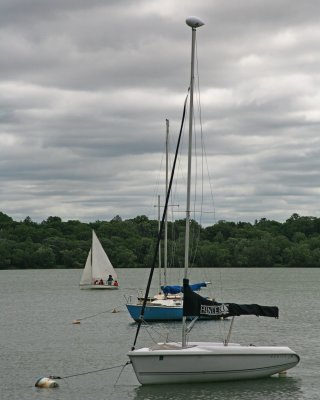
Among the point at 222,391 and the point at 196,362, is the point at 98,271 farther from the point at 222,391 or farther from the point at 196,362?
the point at 196,362

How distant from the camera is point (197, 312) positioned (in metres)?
33.2

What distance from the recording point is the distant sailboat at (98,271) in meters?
99.6

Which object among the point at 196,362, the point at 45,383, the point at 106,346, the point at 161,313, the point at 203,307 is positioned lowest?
the point at 45,383

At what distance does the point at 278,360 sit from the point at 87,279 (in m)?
72.6

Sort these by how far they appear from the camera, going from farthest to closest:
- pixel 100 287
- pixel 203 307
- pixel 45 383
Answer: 1. pixel 100 287
2. pixel 45 383
3. pixel 203 307

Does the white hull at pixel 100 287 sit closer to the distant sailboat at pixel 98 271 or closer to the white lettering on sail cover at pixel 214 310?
the distant sailboat at pixel 98 271

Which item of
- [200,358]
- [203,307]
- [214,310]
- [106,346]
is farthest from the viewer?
[106,346]

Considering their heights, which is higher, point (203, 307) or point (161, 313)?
point (203, 307)

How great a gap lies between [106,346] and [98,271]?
54.6 m

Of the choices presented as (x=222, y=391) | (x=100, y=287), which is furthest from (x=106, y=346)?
(x=100, y=287)

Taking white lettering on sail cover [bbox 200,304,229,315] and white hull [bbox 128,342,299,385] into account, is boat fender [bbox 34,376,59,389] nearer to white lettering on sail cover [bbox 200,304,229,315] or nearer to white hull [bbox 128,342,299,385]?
white hull [bbox 128,342,299,385]

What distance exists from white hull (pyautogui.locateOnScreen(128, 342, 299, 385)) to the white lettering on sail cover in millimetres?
1193

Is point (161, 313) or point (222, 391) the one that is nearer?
point (222, 391)

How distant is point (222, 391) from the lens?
1289 inches
